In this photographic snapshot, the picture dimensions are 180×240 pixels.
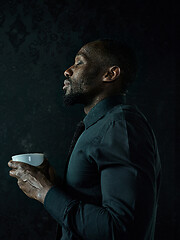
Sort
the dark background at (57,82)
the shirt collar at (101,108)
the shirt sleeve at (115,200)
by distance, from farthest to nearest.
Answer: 1. the dark background at (57,82)
2. the shirt collar at (101,108)
3. the shirt sleeve at (115,200)

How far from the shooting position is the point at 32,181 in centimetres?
72

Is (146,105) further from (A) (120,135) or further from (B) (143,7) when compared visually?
(A) (120,135)

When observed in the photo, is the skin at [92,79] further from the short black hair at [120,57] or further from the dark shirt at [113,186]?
the dark shirt at [113,186]

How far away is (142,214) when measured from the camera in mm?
570

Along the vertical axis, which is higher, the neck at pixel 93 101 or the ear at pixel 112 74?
the ear at pixel 112 74

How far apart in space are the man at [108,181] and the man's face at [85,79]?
0.17ft

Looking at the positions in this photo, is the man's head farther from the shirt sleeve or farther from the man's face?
the shirt sleeve

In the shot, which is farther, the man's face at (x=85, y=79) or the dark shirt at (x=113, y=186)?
the man's face at (x=85, y=79)

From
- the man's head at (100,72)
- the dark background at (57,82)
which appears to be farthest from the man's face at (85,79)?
the dark background at (57,82)

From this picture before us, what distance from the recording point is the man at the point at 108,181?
1.85ft

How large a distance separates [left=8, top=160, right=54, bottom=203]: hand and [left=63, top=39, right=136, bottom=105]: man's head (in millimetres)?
294

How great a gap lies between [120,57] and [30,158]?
1.54 ft

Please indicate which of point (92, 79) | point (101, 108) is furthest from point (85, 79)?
point (101, 108)

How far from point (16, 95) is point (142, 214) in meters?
1.19
